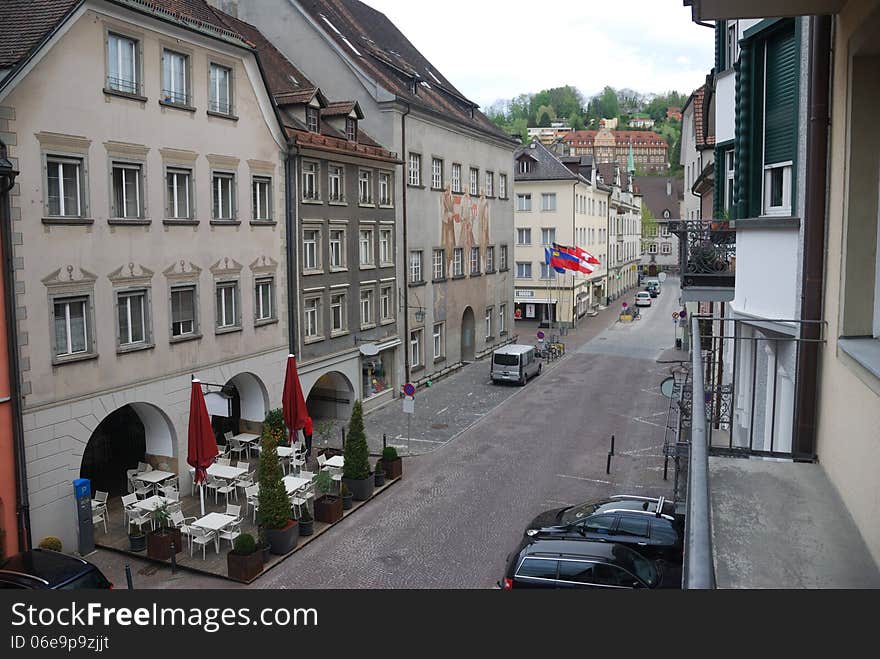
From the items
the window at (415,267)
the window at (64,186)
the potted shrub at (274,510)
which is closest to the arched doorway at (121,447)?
the potted shrub at (274,510)

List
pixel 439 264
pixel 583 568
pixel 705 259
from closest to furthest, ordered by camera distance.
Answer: pixel 583 568 → pixel 705 259 → pixel 439 264

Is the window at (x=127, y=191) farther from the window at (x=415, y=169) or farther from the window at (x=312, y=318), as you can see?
the window at (x=415, y=169)

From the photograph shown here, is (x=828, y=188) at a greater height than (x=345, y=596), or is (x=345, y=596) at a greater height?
(x=828, y=188)

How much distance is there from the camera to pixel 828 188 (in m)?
6.34

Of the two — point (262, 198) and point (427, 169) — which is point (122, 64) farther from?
point (427, 169)

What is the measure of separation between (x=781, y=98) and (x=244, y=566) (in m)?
12.7

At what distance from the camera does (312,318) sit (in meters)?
27.0

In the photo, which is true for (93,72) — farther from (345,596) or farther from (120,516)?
(345,596)

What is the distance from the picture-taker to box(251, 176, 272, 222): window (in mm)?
23781

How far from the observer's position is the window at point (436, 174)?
36219mm

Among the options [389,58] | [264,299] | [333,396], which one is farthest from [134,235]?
[389,58]

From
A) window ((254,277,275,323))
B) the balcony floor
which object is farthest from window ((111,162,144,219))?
the balcony floor

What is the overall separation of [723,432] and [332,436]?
14.4 metres

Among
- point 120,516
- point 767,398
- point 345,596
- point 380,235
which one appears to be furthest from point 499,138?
point 345,596
